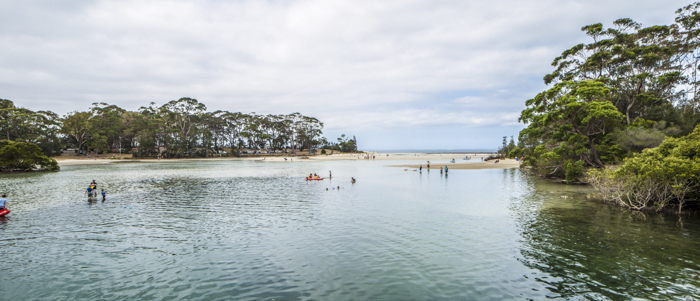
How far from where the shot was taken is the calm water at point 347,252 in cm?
1023

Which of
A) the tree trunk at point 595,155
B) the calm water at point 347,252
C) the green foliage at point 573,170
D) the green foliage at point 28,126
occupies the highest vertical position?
the green foliage at point 28,126

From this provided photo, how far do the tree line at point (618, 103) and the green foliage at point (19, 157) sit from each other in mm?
87137

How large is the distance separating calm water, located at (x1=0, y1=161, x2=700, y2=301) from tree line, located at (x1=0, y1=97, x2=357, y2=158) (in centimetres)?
9346

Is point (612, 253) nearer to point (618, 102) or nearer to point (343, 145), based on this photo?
point (618, 102)

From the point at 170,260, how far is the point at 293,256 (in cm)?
512

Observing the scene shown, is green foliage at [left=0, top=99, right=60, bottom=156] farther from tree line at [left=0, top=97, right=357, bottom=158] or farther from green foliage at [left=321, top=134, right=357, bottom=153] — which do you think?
green foliage at [left=321, top=134, right=357, bottom=153]

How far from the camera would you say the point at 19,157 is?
5741 cm

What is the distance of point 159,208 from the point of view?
24812 mm

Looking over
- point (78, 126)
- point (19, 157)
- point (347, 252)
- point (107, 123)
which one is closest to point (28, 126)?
point (78, 126)

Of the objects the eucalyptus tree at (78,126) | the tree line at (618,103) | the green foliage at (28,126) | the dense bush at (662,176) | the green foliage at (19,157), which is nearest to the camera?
the dense bush at (662,176)

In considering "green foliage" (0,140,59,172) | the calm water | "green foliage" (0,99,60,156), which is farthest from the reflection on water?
"green foliage" (0,99,60,156)

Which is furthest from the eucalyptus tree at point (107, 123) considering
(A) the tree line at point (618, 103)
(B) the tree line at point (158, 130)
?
(A) the tree line at point (618, 103)

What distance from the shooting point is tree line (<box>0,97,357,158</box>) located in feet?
296

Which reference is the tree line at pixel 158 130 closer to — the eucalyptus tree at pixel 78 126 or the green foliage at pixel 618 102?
the eucalyptus tree at pixel 78 126
